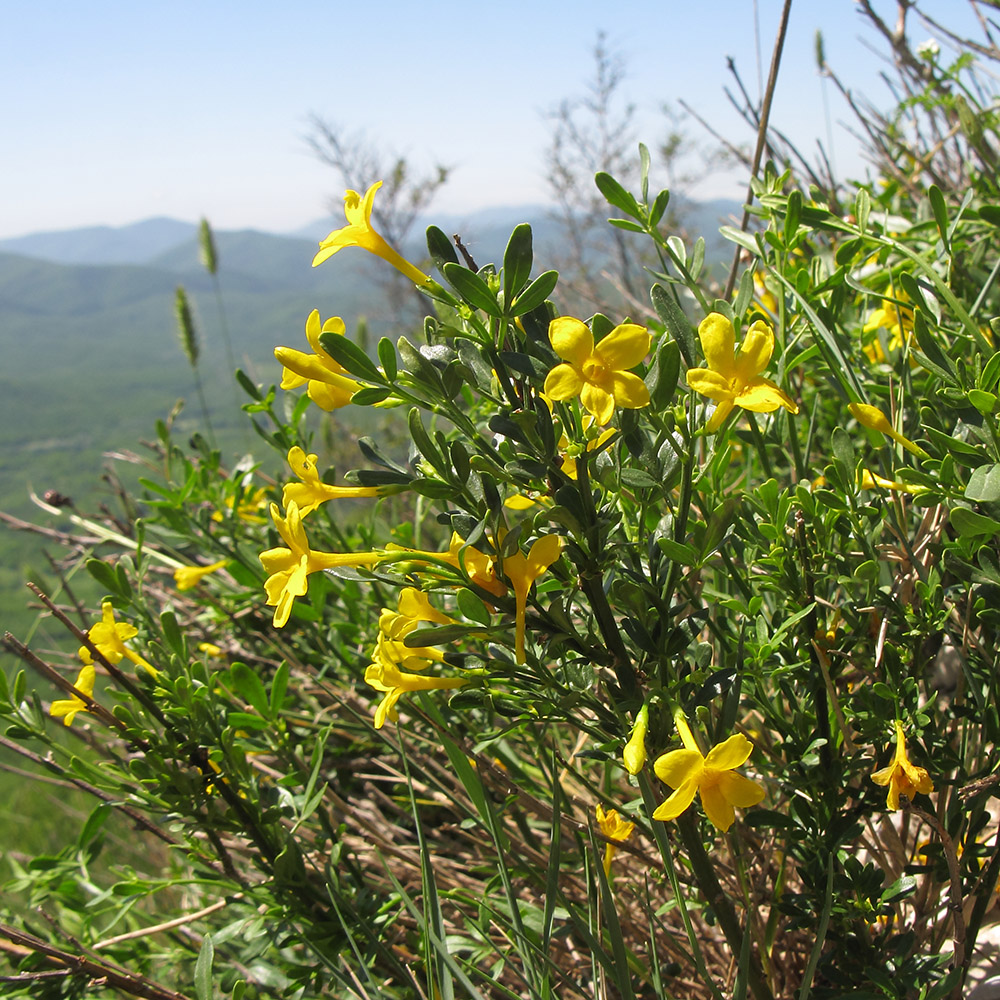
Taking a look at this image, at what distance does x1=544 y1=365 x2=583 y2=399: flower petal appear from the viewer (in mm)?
522

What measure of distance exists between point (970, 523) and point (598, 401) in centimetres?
32

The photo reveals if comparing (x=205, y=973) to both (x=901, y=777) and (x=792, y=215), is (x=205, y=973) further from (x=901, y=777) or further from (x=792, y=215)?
(x=792, y=215)

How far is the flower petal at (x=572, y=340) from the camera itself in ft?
1.73

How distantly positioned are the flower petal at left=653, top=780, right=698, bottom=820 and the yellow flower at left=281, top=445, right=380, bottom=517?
33cm

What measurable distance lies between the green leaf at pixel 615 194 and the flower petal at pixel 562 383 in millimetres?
237

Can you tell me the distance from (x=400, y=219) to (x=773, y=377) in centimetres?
1168

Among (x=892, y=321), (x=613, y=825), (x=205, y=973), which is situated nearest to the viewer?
(x=205, y=973)

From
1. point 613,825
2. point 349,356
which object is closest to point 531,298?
point 349,356

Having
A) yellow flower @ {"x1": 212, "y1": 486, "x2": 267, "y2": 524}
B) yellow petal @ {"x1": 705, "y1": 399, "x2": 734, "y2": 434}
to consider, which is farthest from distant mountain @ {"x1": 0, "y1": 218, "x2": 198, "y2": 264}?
yellow petal @ {"x1": 705, "y1": 399, "x2": 734, "y2": 434}

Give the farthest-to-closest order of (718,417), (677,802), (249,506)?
(249,506) → (718,417) → (677,802)

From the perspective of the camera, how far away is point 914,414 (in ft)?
3.34

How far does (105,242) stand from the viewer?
15138 centimetres

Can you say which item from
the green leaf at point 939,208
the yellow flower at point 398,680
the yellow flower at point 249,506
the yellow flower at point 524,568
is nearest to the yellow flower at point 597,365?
the yellow flower at point 524,568

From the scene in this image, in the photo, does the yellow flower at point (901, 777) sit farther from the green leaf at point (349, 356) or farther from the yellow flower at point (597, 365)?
the green leaf at point (349, 356)
